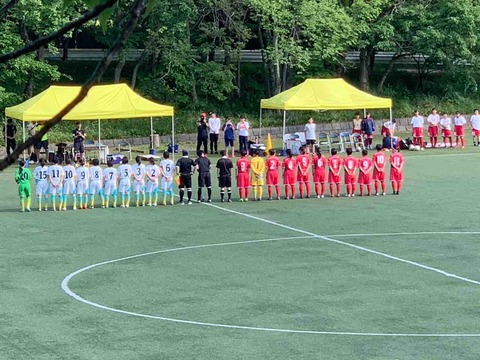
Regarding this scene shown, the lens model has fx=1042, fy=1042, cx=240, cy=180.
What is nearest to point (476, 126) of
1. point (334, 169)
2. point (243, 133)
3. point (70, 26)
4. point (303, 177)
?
point (243, 133)

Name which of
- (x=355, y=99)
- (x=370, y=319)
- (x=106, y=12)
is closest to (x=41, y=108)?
(x=355, y=99)

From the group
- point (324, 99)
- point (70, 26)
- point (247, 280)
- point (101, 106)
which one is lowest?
point (247, 280)

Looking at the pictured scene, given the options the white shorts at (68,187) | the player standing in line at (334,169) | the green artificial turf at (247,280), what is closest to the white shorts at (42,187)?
the white shorts at (68,187)

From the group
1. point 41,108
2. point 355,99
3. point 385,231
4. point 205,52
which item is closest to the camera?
point 385,231

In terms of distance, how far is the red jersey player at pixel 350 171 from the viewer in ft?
87.2

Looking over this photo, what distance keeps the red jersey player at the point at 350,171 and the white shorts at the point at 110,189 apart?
591 cm

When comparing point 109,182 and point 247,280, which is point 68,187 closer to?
point 109,182

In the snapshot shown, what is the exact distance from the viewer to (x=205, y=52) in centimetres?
4216

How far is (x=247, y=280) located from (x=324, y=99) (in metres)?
17.7

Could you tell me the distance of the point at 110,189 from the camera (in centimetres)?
2527

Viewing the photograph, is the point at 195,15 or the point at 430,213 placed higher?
the point at 195,15

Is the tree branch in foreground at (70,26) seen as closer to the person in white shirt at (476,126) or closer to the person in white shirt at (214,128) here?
the person in white shirt at (214,128)

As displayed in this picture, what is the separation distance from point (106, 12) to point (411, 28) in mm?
43544

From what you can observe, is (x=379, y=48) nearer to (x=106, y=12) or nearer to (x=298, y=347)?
(x=298, y=347)
